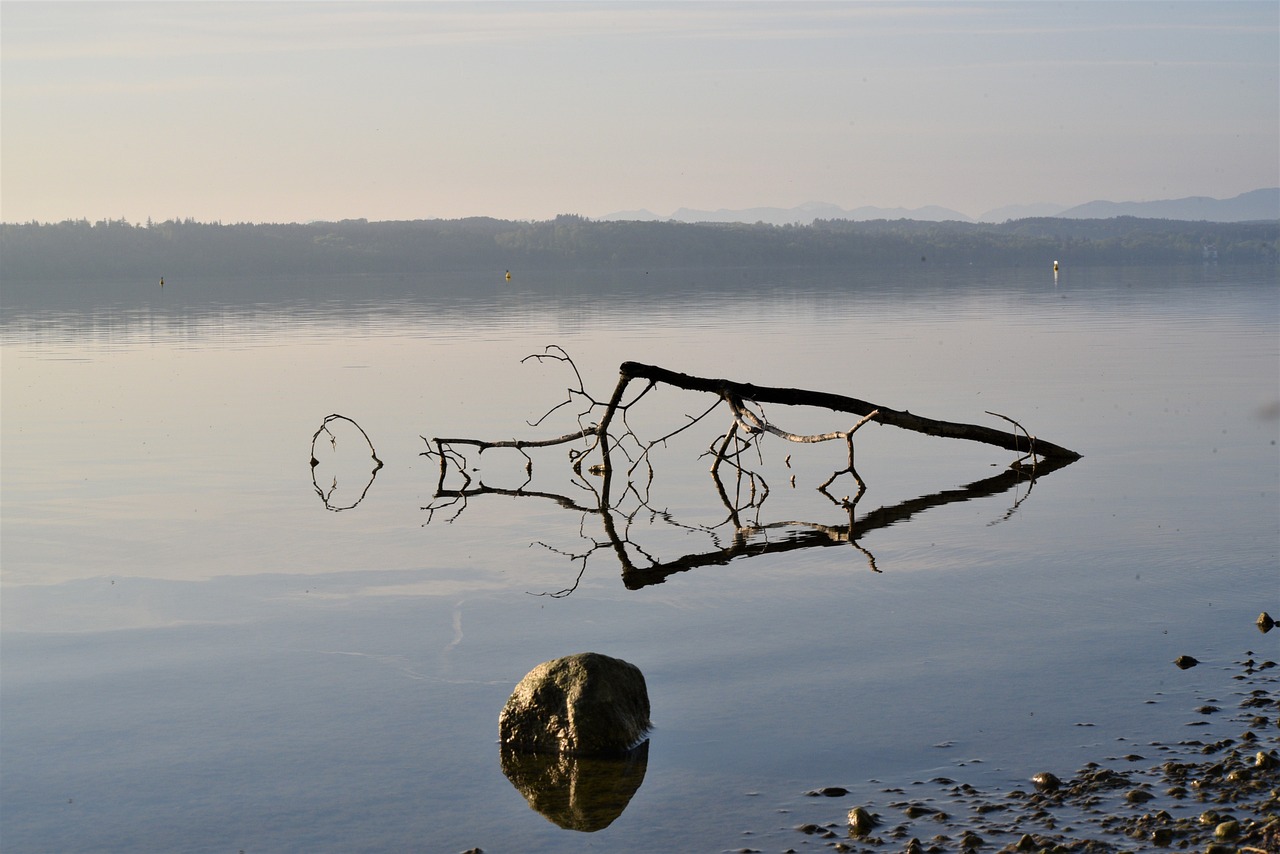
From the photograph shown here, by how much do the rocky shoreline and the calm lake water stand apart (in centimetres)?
29

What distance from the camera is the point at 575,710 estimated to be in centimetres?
924

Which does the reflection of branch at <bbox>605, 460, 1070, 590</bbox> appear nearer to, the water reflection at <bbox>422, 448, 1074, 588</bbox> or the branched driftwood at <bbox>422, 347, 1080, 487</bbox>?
the water reflection at <bbox>422, 448, 1074, 588</bbox>

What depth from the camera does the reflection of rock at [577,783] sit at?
333 inches

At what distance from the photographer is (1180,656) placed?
10914 millimetres

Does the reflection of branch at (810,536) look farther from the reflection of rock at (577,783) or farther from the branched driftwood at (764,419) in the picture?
the reflection of rock at (577,783)

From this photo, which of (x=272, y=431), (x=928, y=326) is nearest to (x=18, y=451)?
(x=272, y=431)

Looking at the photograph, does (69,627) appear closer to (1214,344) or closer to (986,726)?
(986,726)

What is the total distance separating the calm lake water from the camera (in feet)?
29.0

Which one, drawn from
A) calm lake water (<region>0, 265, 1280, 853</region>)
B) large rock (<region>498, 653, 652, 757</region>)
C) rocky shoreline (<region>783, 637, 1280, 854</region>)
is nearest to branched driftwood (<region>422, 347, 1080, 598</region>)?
calm lake water (<region>0, 265, 1280, 853</region>)

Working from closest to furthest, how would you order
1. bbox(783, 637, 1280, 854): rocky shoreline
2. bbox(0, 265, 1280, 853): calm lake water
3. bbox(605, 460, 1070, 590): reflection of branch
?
bbox(783, 637, 1280, 854): rocky shoreline, bbox(0, 265, 1280, 853): calm lake water, bbox(605, 460, 1070, 590): reflection of branch

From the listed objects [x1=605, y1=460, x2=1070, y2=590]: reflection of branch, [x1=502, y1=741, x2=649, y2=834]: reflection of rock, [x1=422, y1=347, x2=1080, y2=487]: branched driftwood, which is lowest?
[x1=502, y1=741, x2=649, y2=834]: reflection of rock

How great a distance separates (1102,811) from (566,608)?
6.24m

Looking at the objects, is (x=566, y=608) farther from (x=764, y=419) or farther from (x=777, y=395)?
(x=764, y=419)

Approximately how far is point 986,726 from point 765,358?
100ft
